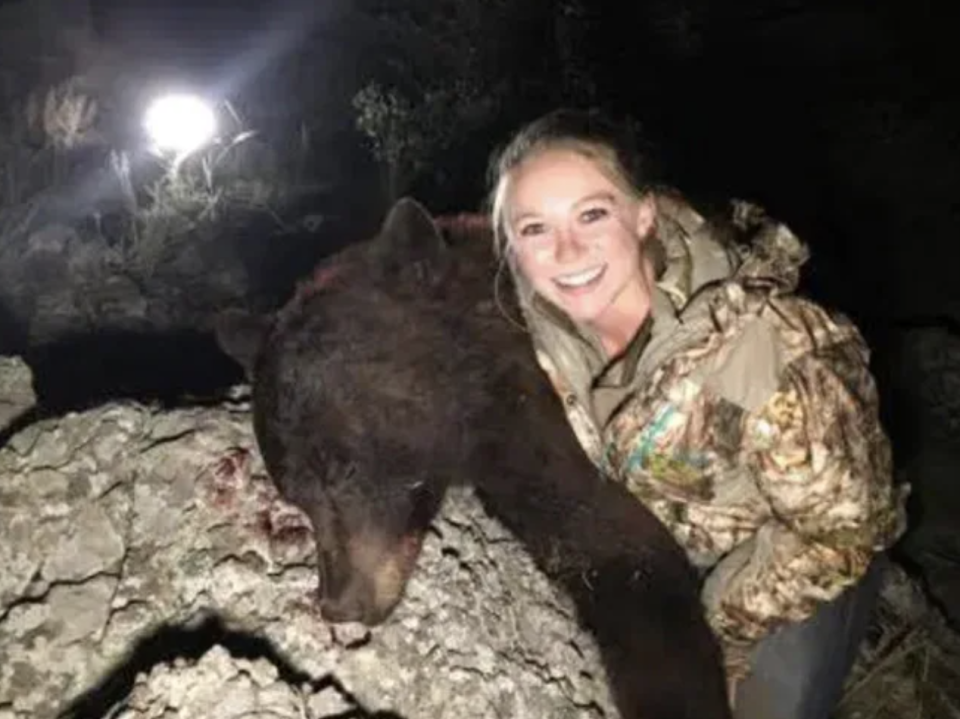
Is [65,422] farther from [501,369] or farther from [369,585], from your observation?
[501,369]

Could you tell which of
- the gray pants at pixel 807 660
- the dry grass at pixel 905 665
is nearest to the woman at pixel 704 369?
the gray pants at pixel 807 660

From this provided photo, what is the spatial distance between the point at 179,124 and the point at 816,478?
8.43 meters

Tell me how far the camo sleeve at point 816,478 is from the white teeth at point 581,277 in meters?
0.49

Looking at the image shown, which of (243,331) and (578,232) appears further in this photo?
(243,331)

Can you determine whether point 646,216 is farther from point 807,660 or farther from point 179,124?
point 179,124

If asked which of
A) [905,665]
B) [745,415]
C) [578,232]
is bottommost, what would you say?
[905,665]

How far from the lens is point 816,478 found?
2311 mm

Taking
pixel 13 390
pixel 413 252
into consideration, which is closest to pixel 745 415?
pixel 413 252

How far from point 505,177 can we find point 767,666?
169 centimetres

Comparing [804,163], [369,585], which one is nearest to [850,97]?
[804,163]

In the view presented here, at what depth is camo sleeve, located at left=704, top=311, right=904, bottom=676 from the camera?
224cm

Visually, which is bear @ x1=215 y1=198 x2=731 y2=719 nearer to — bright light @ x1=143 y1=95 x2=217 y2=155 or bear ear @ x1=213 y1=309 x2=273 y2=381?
bear ear @ x1=213 y1=309 x2=273 y2=381

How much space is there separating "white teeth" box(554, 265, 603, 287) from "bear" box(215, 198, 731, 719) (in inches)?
11.1

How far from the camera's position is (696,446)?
239 cm
